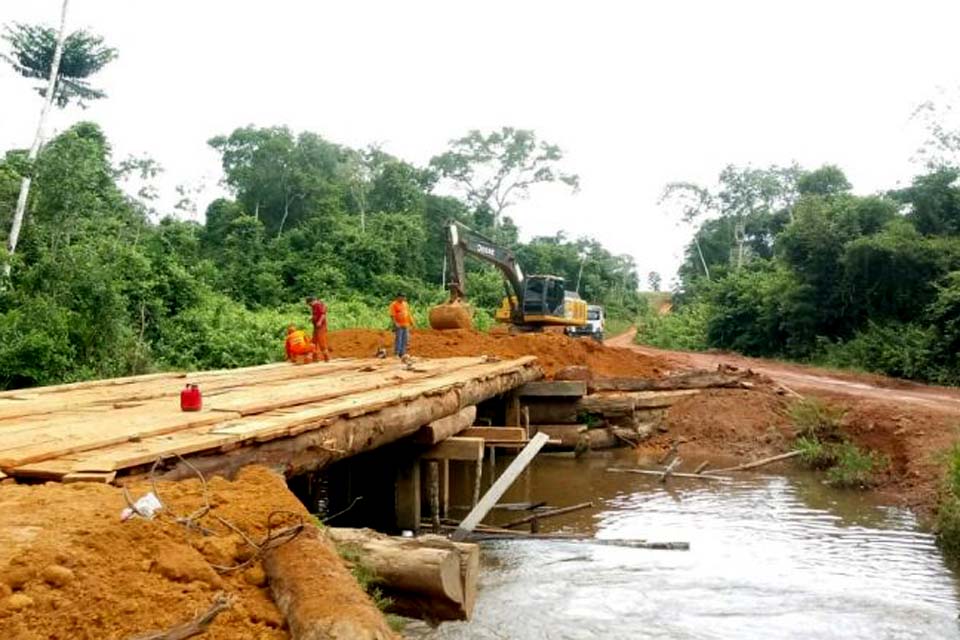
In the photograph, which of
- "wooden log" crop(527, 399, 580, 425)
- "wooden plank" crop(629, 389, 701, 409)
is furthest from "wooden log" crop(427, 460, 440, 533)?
"wooden plank" crop(629, 389, 701, 409)

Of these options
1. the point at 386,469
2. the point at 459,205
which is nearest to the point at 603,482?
the point at 386,469

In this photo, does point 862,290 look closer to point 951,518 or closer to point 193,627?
point 951,518

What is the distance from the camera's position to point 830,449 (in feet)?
46.4

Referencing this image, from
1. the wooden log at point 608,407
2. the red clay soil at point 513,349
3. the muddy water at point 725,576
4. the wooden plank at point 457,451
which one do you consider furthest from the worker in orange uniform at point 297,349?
the wooden log at point 608,407

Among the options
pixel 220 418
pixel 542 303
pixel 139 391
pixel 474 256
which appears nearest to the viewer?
pixel 220 418

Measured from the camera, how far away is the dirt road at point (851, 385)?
643 inches

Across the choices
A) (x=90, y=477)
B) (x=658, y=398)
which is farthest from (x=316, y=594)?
(x=658, y=398)

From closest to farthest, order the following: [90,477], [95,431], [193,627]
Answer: [193,627], [90,477], [95,431]

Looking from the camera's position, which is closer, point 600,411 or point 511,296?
point 600,411

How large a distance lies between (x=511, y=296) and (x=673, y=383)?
7.92m

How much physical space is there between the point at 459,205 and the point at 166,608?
43.9 meters

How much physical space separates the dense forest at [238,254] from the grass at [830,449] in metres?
10.3

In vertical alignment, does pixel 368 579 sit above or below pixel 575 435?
above

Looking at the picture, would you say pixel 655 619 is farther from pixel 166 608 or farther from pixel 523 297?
pixel 523 297
